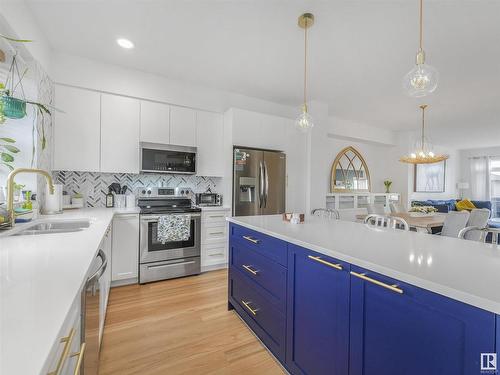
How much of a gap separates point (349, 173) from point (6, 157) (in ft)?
20.0

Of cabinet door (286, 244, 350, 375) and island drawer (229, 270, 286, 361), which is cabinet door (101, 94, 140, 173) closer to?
island drawer (229, 270, 286, 361)

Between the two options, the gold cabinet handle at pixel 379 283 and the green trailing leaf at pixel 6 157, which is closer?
the gold cabinet handle at pixel 379 283

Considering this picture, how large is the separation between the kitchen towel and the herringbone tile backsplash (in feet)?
2.43

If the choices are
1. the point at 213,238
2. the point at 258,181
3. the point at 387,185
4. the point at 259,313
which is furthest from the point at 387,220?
the point at 387,185

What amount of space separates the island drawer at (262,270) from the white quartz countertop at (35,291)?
3.45ft

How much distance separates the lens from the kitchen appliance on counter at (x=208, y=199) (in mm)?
3619

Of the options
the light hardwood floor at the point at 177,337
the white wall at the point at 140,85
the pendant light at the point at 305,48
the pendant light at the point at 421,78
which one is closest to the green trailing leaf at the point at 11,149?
the white wall at the point at 140,85

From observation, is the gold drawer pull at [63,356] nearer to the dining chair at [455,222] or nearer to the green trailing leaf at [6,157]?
the green trailing leaf at [6,157]

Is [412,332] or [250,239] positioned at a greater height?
[250,239]

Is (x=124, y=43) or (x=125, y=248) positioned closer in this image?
(x=124, y=43)

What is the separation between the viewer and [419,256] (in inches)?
41.9

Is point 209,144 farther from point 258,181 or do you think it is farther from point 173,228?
point 173,228

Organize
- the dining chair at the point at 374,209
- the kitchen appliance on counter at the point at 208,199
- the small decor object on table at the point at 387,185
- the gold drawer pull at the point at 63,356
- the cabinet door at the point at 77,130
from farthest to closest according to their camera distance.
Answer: the small decor object on table at the point at 387,185, the dining chair at the point at 374,209, the kitchen appliance on counter at the point at 208,199, the cabinet door at the point at 77,130, the gold drawer pull at the point at 63,356

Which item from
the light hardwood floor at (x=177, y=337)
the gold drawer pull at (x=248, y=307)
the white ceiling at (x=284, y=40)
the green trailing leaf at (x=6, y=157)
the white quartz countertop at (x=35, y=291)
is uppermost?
the white ceiling at (x=284, y=40)
